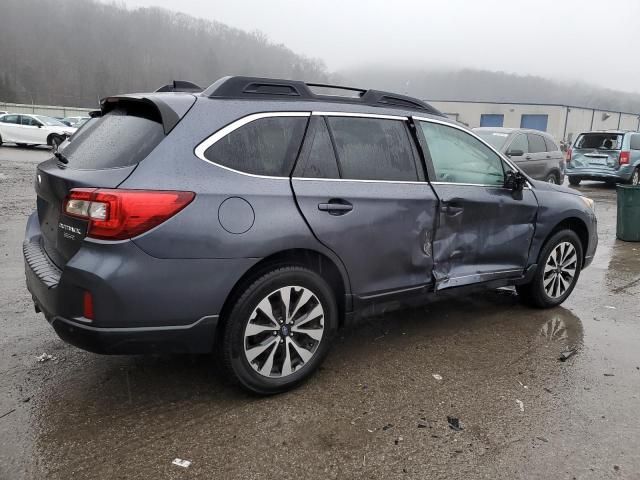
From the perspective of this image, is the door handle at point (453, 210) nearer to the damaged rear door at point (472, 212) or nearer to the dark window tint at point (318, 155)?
the damaged rear door at point (472, 212)

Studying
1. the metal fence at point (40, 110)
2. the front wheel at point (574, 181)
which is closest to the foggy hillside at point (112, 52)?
the metal fence at point (40, 110)

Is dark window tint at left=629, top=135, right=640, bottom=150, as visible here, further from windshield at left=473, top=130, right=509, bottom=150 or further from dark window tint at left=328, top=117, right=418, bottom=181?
dark window tint at left=328, top=117, right=418, bottom=181

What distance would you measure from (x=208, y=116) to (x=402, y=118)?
1461 mm

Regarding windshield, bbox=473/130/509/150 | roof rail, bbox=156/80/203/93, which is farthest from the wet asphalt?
windshield, bbox=473/130/509/150

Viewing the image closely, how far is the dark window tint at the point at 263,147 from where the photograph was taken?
290 centimetres

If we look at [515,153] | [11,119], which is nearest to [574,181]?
[515,153]

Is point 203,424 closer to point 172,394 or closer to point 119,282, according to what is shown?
point 172,394

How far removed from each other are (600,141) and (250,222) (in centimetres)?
1572

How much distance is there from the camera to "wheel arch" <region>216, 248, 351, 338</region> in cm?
290

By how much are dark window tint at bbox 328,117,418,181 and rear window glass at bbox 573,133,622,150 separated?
14.0 metres

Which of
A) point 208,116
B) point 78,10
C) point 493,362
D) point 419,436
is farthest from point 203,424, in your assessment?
point 78,10

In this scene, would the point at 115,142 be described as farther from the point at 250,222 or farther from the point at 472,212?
the point at 472,212

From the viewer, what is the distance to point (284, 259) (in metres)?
3.04

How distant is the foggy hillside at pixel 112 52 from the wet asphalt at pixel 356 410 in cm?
9265
